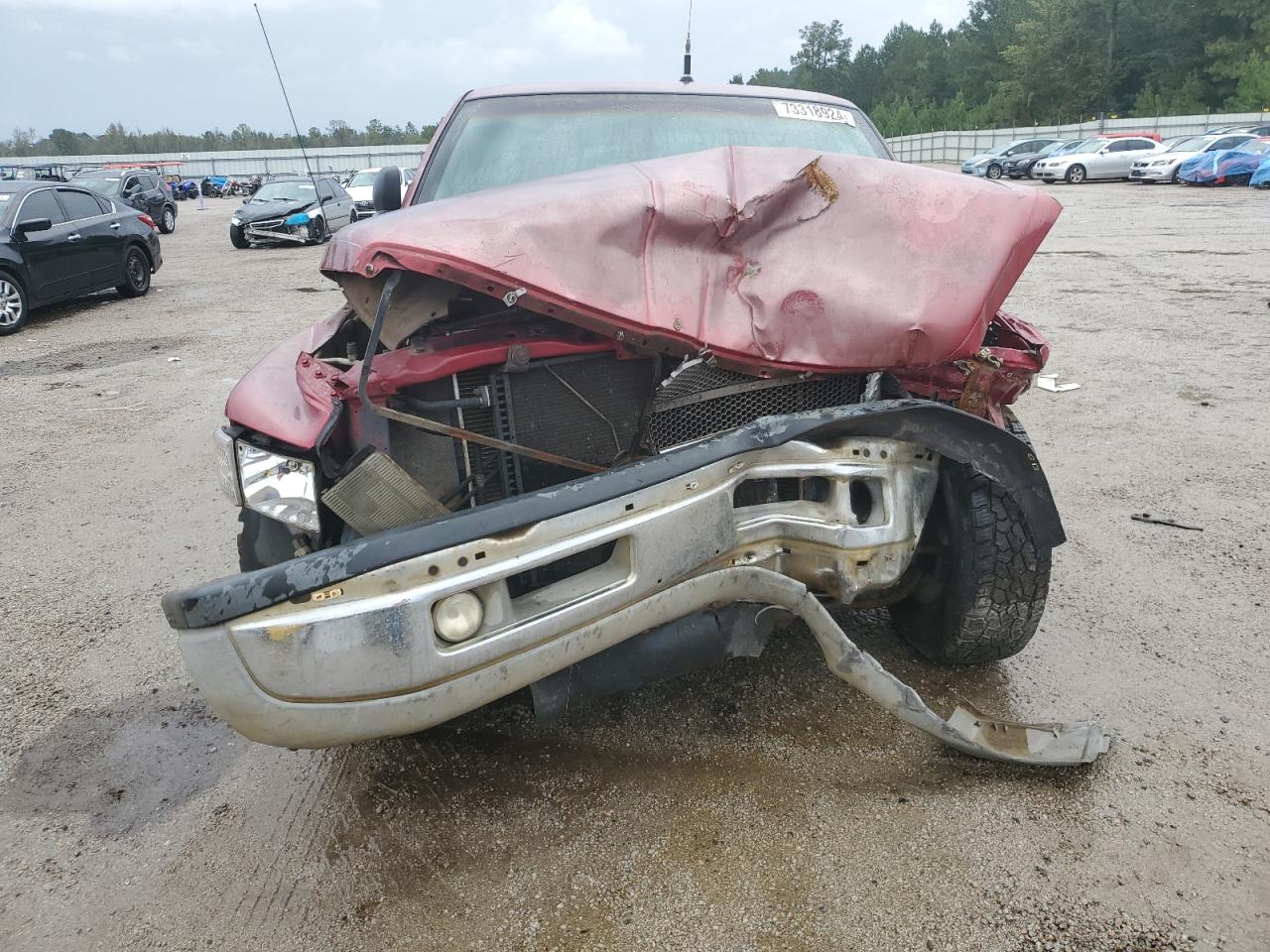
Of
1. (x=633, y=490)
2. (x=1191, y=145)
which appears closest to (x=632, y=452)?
(x=633, y=490)

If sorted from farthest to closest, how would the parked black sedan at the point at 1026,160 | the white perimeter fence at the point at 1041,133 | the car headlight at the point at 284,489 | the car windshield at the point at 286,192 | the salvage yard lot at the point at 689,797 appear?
the white perimeter fence at the point at 1041,133
the parked black sedan at the point at 1026,160
the car windshield at the point at 286,192
the car headlight at the point at 284,489
the salvage yard lot at the point at 689,797

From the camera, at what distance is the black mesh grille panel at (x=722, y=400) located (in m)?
2.21

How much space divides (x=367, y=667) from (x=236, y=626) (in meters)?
0.25

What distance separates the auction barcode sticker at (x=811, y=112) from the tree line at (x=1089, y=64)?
34.5 meters

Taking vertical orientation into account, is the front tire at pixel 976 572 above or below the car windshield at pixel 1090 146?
below

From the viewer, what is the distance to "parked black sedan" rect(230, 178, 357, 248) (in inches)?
634

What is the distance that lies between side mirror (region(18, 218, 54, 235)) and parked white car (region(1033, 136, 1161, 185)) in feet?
84.1

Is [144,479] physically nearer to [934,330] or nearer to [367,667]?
[367,667]

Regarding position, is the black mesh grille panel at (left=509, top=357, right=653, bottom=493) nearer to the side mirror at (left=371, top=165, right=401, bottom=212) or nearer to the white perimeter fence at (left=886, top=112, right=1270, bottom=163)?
the side mirror at (left=371, top=165, right=401, bottom=212)

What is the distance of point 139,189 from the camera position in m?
19.5

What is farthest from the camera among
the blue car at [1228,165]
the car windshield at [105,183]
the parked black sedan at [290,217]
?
the blue car at [1228,165]

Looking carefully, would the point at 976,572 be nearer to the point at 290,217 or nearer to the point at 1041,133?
the point at 290,217

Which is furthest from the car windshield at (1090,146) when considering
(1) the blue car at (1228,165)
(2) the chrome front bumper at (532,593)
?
(2) the chrome front bumper at (532,593)

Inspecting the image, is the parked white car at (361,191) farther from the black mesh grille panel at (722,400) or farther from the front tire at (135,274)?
the black mesh grille panel at (722,400)
